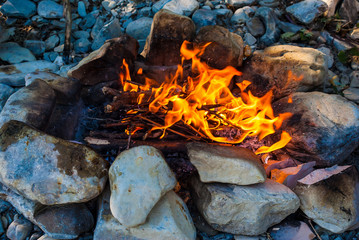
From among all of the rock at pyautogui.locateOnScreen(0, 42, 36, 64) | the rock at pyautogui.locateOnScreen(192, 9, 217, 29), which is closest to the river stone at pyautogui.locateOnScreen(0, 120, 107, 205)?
the rock at pyautogui.locateOnScreen(0, 42, 36, 64)

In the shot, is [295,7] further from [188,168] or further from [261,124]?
[188,168]

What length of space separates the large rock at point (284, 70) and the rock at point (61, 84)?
205 cm

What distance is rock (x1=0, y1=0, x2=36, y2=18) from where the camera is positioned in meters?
4.31

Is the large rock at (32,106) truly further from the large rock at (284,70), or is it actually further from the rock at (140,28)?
the large rock at (284,70)

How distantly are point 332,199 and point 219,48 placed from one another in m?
2.03

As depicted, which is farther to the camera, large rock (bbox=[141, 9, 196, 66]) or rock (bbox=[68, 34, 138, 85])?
large rock (bbox=[141, 9, 196, 66])

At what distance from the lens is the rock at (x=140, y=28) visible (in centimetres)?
427

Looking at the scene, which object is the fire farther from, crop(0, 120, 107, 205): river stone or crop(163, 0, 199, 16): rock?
crop(163, 0, 199, 16): rock

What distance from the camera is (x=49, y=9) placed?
176 inches

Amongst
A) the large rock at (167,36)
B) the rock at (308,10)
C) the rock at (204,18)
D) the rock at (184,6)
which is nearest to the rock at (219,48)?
the large rock at (167,36)

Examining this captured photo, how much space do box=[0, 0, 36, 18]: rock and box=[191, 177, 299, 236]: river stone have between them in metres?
3.85

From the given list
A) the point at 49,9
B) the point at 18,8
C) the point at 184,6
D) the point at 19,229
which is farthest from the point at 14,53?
the point at 19,229

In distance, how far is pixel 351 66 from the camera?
3.87 meters

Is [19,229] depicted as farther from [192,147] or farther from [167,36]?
[167,36]
